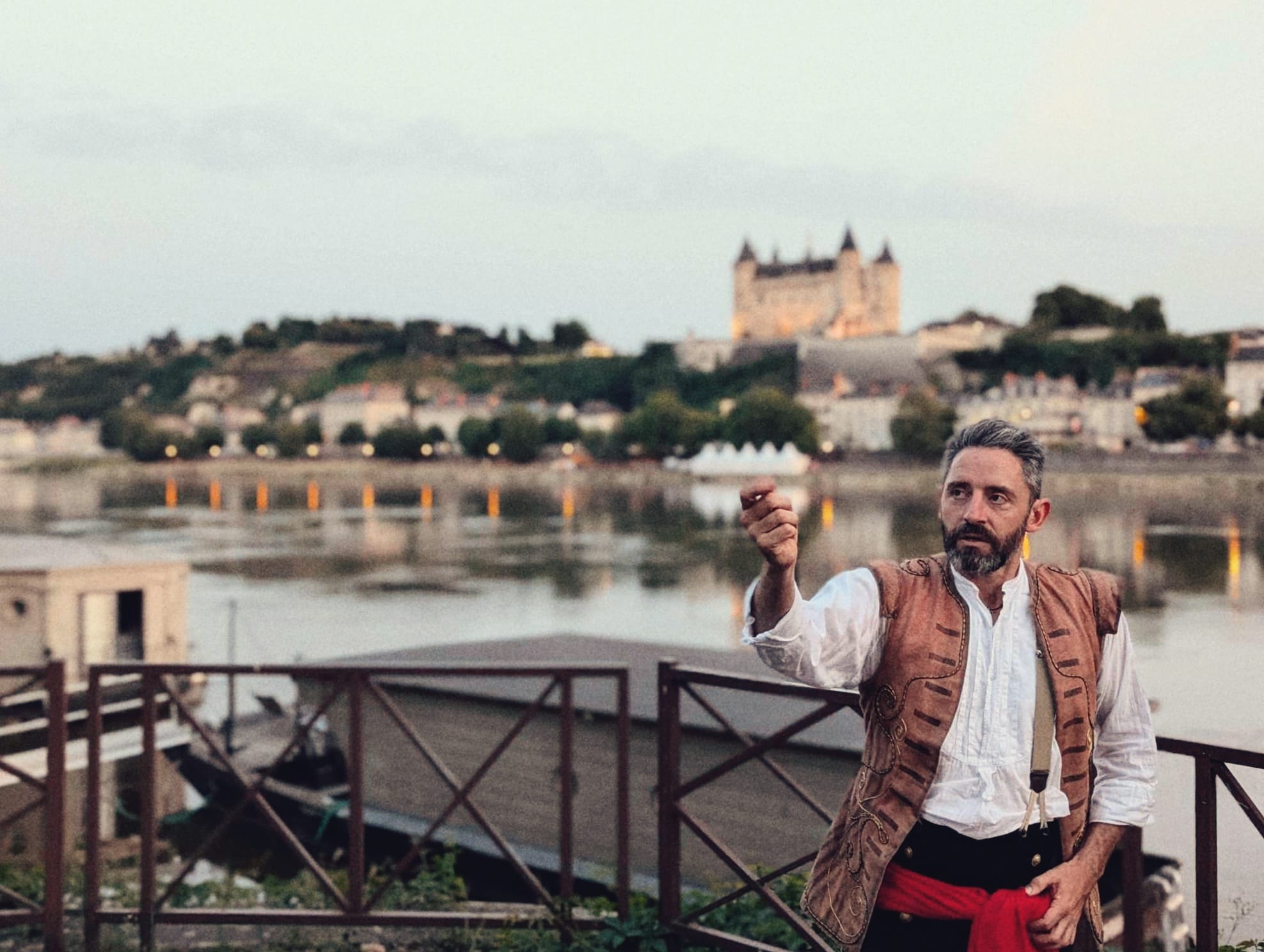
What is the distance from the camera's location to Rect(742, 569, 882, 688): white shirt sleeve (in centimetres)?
187

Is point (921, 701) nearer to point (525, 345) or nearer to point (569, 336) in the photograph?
point (569, 336)

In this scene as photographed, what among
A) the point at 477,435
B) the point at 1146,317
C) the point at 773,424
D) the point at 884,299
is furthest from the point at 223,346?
the point at 1146,317

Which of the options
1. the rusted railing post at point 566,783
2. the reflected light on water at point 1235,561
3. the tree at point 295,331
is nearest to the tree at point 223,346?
the tree at point 295,331

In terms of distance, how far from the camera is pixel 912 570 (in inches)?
81.2

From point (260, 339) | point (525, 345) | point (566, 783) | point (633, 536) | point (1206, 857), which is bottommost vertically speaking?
point (633, 536)

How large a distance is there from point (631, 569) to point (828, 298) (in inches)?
2773

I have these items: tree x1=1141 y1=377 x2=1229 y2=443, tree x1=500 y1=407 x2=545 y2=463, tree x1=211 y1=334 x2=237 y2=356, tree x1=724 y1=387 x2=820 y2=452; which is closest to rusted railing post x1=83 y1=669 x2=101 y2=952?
tree x1=1141 y1=377 x2=1229 y2=443

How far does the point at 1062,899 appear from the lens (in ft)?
6.60

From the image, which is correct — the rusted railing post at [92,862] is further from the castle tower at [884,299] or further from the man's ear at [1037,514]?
the castle tower at [884,299]

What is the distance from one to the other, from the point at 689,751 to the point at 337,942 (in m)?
3.25

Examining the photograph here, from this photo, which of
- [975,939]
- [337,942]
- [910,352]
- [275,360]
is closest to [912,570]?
[975,939]

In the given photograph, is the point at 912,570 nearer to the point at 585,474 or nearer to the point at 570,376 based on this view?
the point at 585,474

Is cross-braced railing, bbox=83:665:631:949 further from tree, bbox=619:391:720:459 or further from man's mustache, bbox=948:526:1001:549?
tree, bbox=619:391:720:459

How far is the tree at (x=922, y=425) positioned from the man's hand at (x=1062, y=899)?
2599 inches
